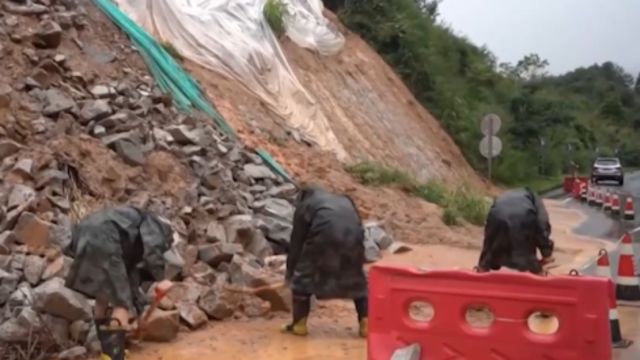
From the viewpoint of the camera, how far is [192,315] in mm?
9312

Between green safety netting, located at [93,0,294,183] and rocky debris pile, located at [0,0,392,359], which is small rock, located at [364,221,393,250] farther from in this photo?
green safety netting, located at [93,0,294,183]

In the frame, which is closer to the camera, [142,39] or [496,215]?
[496,215]

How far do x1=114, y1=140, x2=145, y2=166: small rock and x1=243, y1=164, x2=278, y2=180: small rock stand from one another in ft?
7.24

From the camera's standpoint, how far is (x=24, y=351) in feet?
26.2

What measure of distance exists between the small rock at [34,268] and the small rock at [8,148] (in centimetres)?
208

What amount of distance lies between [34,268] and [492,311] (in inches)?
162

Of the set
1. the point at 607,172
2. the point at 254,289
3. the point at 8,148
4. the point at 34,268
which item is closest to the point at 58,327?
the point at 34,268

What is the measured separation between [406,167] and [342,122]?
235cm

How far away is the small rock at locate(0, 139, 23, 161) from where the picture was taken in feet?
35.2

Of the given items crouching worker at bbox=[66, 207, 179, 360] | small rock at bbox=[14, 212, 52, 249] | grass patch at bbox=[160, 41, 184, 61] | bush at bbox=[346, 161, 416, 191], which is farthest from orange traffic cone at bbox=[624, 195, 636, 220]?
crouching worker at bbox=[66, 207, 179, 360]

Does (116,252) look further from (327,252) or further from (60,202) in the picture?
(60,202)

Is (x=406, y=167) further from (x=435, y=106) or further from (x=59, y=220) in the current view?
(x=59, y=220)

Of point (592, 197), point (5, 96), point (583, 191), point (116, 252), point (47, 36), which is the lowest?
point (583, 191)

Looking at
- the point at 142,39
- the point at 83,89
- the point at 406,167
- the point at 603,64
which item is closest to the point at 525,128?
the point at 406,167
